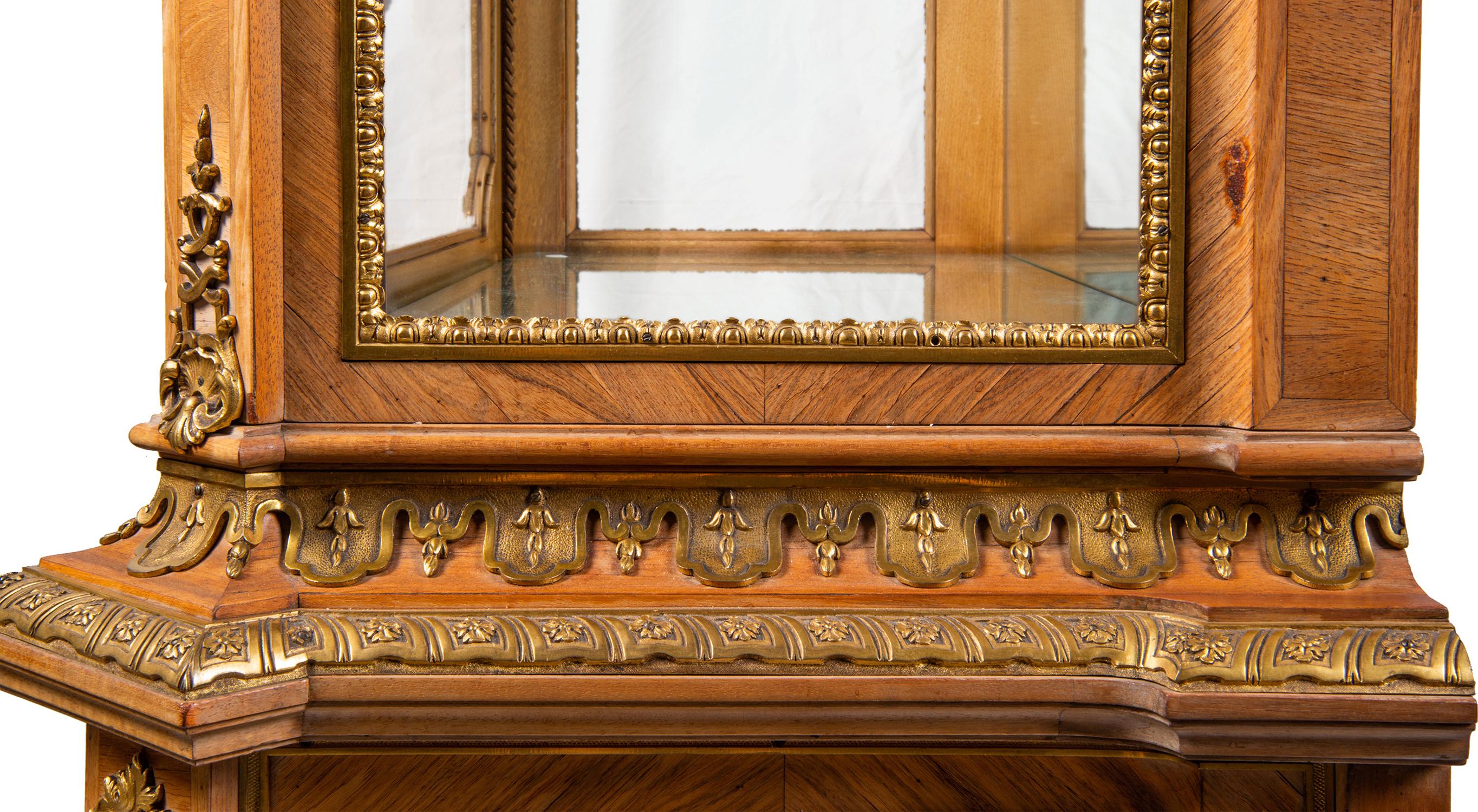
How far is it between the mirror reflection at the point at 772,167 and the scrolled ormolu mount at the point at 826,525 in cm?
9

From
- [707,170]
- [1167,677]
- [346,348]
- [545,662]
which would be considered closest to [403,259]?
[346,348]

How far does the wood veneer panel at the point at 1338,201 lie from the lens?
758 millimetres

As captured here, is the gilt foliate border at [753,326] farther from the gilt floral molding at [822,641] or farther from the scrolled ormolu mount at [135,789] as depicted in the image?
the scrolled ormolu mount at [135,789]

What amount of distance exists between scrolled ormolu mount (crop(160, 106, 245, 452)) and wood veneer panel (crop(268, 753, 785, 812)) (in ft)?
0.62

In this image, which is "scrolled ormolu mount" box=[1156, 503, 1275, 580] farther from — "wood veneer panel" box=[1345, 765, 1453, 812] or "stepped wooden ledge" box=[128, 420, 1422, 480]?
"wood veneer panel" box=[1345, 765, 1453, 812]

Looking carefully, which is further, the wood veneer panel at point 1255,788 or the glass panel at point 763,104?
the glass panel at point 763,104

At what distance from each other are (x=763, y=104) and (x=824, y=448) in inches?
16.7

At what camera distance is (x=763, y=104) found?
3.67 ft

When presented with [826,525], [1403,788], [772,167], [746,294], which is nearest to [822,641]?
[826,525]

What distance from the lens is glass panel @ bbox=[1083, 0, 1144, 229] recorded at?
2.63ft

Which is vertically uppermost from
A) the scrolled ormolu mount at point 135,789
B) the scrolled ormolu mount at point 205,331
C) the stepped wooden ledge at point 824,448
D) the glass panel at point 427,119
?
the glass panel at point 427,119

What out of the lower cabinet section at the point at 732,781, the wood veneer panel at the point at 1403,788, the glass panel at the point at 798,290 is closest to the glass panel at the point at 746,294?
the glass panel at the point at 798,290

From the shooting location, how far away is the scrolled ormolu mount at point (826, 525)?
0.79m

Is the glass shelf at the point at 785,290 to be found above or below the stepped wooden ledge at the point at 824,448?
above
